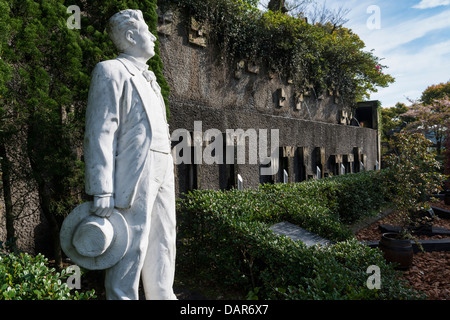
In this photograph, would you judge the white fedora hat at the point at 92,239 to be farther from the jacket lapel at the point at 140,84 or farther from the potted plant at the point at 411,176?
the potted plant at the point at 411,176

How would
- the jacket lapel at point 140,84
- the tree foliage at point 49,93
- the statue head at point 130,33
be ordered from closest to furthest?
the jacket lapel at point 140,84 → the statue head at point 130,33 → the tree foliage at point 49,93

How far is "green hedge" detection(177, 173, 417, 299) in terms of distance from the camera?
2.85 m

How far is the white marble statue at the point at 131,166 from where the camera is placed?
2.27m

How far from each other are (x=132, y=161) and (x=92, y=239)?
24.2 inches

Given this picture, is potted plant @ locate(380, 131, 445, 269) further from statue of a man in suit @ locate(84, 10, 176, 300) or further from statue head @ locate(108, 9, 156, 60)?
statue head @ locate(108, 9, 156, 60)

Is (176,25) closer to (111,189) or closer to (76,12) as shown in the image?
(76,12)

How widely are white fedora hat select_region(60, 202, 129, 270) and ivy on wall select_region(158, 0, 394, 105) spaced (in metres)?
5.06

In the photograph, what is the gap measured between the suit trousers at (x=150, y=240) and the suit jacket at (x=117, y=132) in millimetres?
106

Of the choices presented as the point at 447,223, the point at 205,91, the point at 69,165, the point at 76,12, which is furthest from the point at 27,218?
the point at 447,223

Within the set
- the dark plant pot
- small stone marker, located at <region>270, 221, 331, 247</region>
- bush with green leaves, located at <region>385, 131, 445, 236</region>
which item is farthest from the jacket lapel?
bush with green leaves, located at <region>385, 131, 445, 236</region>

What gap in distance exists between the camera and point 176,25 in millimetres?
6445

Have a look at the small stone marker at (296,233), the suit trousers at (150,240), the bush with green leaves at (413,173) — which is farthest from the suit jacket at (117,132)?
the bush with green leaves at (413,173)

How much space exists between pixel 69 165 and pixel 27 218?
1.04 meters

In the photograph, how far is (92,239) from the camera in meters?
2.19
